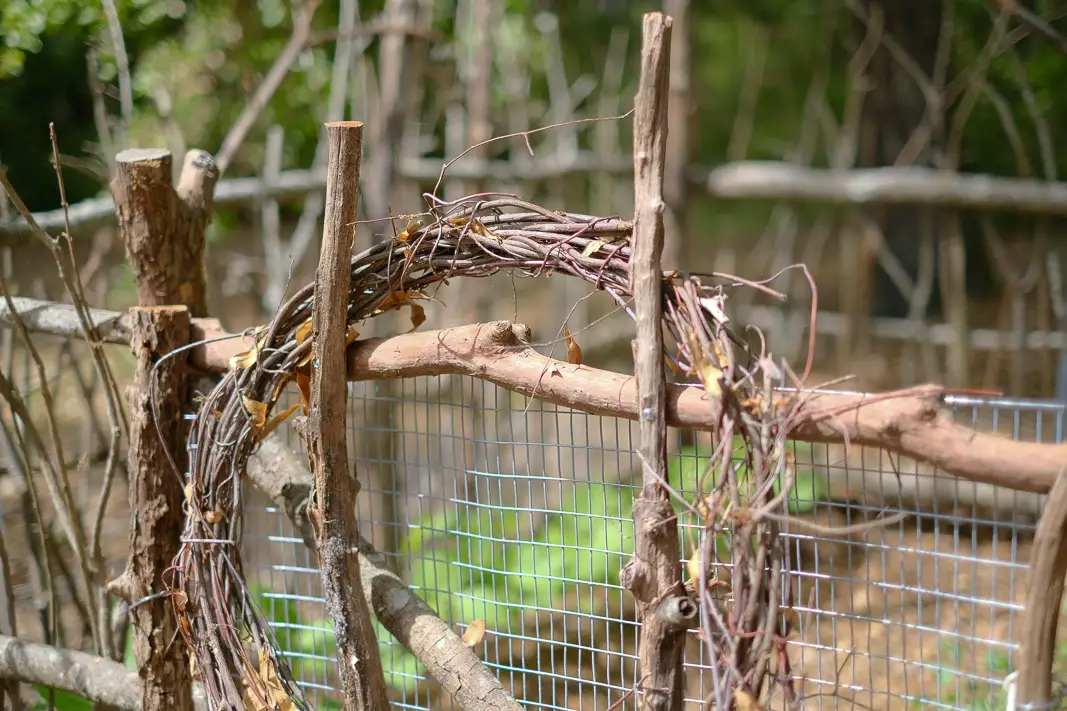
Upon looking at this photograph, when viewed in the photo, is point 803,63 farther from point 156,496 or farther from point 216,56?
point 156,496

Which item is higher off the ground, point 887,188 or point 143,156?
point 887,188

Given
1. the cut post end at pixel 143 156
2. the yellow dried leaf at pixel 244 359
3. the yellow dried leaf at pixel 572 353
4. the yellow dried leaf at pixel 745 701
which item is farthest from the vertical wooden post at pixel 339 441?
the yellow dried leaf at pixel 745 701

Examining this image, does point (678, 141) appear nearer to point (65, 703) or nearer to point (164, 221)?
point (164, 221)

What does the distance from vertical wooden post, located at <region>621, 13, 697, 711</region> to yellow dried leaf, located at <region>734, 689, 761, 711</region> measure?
10cm

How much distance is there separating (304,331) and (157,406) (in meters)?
0.38

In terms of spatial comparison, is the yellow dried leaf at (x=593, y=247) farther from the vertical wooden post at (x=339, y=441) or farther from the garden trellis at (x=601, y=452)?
the vertical wooden post at (x=339, y=441)

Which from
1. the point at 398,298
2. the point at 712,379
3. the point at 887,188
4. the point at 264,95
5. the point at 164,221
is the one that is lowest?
the point at 712,379

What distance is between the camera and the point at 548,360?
3.80 feet

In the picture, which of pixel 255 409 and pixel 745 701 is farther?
pixel 255 409

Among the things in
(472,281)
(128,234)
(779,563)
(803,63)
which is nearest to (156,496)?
(128,234)

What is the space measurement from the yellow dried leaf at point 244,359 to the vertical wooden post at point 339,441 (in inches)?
4.6

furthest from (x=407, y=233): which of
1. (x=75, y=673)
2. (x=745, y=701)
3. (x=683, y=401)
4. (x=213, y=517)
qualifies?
(x=75, y=673)

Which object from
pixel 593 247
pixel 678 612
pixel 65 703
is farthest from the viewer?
pixel 65 703

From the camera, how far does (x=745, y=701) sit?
3.12 ft
